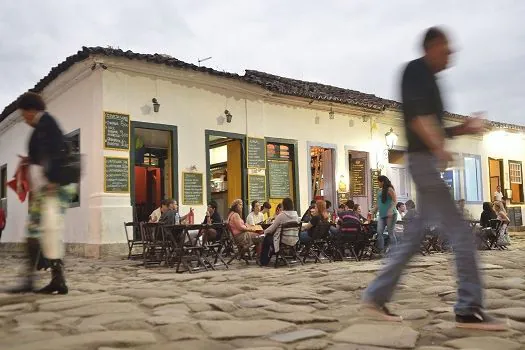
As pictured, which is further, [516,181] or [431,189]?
[516,181]

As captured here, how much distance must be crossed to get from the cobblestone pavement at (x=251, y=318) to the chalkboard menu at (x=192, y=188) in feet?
20.2

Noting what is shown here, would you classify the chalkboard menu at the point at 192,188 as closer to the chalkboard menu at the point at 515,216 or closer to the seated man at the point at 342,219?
the seated man at the point at 342,219

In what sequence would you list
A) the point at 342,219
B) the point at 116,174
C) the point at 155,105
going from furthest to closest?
the point at 155,105 < the point at 116,174 < the point at 342,219

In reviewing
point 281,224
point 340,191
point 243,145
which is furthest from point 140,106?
point 340,191

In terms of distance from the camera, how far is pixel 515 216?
2056cm

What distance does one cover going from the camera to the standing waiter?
311 cm

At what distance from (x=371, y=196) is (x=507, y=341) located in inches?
508

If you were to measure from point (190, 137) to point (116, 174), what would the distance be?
79.9 inches

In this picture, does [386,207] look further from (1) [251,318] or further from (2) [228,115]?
(1) [251,318]

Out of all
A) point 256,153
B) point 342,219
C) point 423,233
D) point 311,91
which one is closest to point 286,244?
point 342,219

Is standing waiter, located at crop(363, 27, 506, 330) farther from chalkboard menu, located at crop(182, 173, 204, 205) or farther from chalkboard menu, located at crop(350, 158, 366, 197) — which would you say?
chalkboard menu, located at crop(350, 158, 366, 197)

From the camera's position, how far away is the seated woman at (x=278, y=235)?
857 cm

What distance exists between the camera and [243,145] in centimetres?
1320

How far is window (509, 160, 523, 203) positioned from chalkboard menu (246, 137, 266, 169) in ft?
40.4
